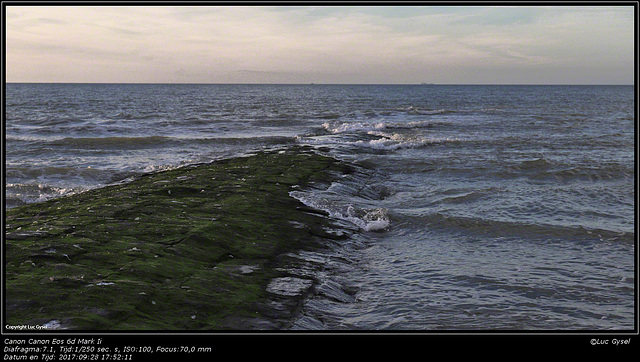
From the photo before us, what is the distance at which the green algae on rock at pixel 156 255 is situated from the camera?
6.18 meters

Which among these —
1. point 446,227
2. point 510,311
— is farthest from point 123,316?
point 446,227

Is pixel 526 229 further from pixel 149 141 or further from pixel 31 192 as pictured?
pixel 149 141

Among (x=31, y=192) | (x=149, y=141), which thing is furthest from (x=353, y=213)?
(x=149, y=141)

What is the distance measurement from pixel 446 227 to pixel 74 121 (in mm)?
38285

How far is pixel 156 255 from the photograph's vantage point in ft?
26.6

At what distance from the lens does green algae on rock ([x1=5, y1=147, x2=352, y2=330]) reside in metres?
6.18

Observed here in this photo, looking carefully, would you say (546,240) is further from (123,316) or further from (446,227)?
(123,316)

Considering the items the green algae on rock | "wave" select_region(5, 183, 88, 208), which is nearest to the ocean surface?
"wave" select_region(5, 183, 88, 208)

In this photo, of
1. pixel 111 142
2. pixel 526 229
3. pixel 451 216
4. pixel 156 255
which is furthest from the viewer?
pixel 111 142

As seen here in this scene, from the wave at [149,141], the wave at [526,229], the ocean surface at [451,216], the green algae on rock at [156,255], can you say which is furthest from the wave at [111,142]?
the wave at [526,229]

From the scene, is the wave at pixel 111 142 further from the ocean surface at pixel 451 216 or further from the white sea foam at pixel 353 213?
the white sea foam at pixel 353 213

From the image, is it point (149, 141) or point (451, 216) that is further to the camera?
point (149, 141)

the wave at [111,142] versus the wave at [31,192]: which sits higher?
the wave at [111,142]

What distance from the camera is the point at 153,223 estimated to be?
9.79 meters
